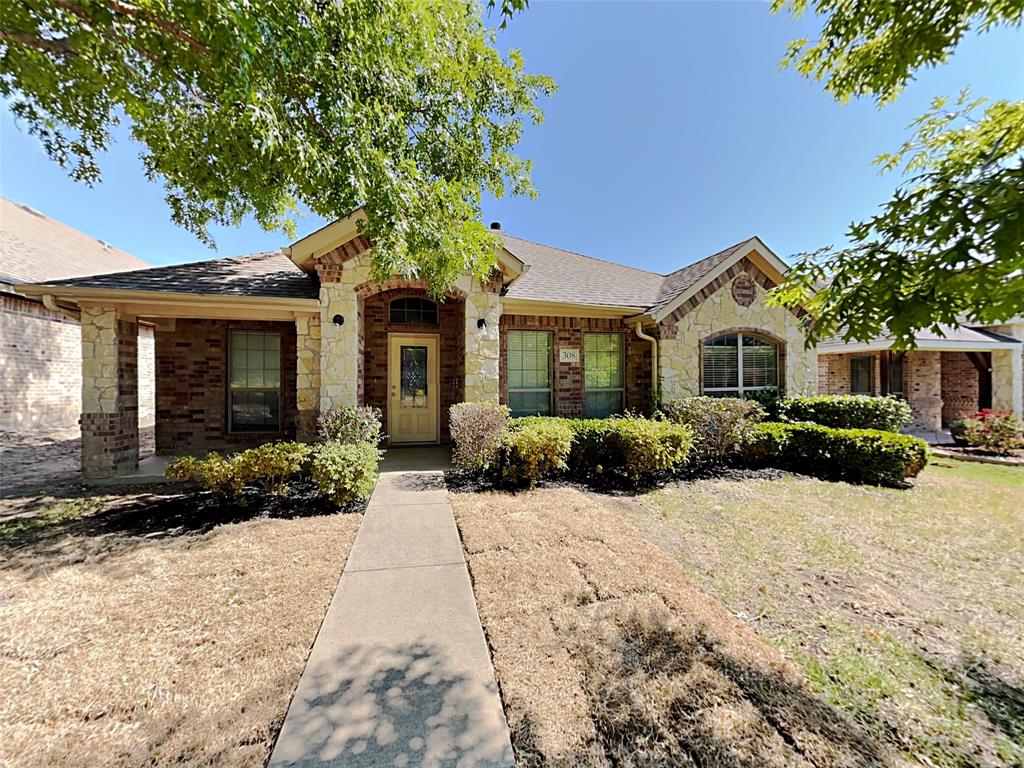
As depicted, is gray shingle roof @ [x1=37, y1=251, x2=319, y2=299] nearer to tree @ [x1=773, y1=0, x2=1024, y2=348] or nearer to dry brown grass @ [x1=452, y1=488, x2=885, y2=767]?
dry brown grass @ [x1=452, y1=488, x2=885, y2=767]

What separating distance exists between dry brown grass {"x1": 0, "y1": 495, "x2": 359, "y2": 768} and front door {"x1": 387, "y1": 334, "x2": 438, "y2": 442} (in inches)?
202

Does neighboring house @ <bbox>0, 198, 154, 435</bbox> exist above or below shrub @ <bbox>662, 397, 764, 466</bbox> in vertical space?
above

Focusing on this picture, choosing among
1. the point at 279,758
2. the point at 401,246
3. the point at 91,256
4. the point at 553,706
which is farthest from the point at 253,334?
the point at 91,256

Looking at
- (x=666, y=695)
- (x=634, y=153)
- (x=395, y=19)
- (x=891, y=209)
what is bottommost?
(x=666, y=695)

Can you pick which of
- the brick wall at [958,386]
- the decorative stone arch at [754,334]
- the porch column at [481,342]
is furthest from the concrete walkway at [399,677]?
the brick wall at [958,386]

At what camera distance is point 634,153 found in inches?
472

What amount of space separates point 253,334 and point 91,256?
15.4m

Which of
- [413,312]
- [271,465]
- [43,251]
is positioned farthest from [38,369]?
[271,465]

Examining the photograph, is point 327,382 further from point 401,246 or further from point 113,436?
point 113,436

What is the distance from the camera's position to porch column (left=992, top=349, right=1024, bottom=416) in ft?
41.8

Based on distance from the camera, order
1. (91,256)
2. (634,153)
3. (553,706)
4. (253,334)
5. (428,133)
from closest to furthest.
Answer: (553,706)
(428,133)
(253,334)
(634,153)
(91,256)

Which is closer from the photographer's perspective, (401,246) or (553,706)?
(553,706)

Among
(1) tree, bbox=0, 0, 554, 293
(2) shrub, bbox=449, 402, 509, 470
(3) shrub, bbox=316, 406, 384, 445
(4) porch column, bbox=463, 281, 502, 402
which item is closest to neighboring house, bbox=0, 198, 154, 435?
(1) tree, bbox=0, 0, 554, 293

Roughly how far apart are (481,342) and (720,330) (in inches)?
234
